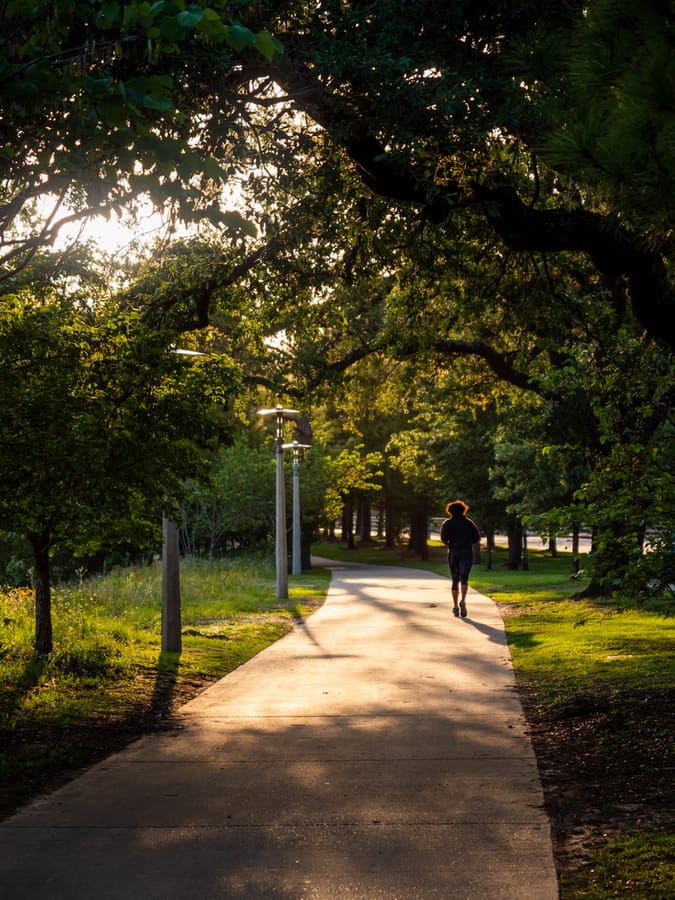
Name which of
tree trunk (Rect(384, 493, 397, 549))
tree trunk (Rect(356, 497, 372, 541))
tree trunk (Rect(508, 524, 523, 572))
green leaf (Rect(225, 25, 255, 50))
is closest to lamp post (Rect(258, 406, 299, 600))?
green leaf (Rect(225, 25, 255, 50))

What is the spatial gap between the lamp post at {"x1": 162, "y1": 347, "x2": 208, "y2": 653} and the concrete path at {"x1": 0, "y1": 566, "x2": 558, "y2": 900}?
2.51m

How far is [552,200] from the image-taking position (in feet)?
41.8

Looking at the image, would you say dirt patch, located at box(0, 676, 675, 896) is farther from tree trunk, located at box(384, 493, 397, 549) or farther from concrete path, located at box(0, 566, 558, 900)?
tree trunk, located at box(384, 493, 397, 549)

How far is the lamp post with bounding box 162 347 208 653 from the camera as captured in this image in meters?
12.7

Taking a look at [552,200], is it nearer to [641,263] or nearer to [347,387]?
[641,263]

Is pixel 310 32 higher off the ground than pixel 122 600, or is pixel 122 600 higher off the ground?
pixel 310 32

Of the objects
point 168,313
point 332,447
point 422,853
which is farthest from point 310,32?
point 332,447

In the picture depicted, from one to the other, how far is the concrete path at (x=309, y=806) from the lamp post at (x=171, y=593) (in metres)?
2.51

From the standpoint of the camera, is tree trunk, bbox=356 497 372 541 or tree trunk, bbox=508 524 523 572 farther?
tree trunk, bbox=356 497 372 541

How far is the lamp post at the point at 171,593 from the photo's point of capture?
12.7m

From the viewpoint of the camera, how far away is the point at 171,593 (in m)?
12.8

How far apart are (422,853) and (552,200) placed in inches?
376

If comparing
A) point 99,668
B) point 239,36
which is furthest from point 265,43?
point 99,668

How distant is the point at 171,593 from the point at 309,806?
7205 millimetres
